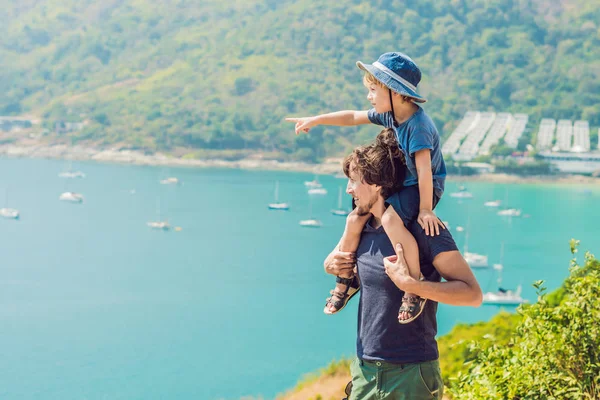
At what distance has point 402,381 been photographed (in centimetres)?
152

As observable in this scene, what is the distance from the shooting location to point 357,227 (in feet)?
5.29

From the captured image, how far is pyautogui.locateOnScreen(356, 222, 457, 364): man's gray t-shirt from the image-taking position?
1.53 meters

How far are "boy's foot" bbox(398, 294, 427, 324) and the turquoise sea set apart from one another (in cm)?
1668

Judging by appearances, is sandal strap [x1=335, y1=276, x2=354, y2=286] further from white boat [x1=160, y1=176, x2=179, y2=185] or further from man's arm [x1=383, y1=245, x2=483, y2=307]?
white boat [x1=160, y1=176, x2=179, y2=185]

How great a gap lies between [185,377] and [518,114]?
55198mm

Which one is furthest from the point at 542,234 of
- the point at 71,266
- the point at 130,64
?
the point at 130,64

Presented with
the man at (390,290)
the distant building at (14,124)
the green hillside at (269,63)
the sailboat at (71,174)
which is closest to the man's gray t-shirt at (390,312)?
the man at (390,290)

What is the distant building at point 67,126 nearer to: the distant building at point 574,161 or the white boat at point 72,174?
the white boat at point 72,174

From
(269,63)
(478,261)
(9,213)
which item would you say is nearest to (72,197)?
(9,213)

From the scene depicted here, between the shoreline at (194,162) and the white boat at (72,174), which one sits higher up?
the shoreline at (194,162)

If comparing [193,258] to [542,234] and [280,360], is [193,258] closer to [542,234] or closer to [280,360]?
[280,360]

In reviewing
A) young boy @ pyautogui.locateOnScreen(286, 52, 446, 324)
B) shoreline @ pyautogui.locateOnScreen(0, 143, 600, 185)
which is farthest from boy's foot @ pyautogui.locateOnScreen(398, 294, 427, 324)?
shoreline @ pyautogui.locateOnScreen(0, 143, 600, 185)

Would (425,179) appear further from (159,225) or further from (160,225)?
(159,225)

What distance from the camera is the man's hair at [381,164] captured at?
157 centimetres
